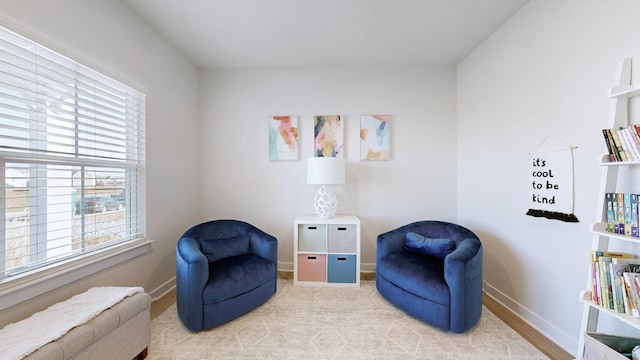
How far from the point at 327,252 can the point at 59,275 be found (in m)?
2.13

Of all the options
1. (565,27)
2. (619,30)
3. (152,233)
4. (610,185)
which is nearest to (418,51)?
(565,27)

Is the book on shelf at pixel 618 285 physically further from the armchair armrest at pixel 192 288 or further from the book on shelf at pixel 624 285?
the armchair armrest at pixel 192 288

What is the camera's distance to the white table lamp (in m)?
2.63

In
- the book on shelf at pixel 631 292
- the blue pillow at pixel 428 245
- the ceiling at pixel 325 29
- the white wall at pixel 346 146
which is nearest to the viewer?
the book on shelf at pixel 631 292

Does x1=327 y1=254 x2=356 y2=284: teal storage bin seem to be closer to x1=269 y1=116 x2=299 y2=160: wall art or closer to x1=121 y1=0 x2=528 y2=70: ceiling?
x1=269 y1=116 x2=299 y2=160: wall art

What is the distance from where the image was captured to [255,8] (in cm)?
197

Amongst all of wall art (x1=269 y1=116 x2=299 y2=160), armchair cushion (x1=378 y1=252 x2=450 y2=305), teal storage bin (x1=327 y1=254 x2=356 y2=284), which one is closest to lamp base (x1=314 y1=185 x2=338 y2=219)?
teal storage bin (x1=327 y1=254 x2=356 y2=284)

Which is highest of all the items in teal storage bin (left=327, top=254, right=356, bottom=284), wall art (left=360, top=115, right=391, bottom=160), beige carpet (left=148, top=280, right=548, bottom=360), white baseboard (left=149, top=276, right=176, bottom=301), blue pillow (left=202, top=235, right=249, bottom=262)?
wall art (left=360, top=115, right=391, bottom=160)

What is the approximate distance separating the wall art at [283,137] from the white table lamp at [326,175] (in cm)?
48

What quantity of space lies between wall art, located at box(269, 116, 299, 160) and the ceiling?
72 cm

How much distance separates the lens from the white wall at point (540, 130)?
150cm

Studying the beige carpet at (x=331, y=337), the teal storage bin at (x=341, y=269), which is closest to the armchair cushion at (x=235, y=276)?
the beige carpet at (x=331, y=337)

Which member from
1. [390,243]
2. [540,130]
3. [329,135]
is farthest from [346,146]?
[540,130]

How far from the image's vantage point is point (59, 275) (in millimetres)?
1487
